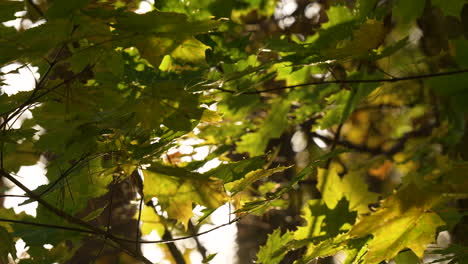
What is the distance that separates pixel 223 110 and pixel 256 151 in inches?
7.0

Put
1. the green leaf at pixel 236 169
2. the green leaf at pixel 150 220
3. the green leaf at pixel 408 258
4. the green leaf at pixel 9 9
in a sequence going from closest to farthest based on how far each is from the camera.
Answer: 1. the green leaf at pixel 9 9
2. the green leaf at pixel 236 169
3. the green leaf at pixel 408 258
4. the green leaf at pixel 150 220

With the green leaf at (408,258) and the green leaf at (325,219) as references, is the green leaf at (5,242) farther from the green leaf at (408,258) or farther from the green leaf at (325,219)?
the green leaf at (408,258)

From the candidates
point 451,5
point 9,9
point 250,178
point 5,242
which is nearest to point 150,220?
point 5,242

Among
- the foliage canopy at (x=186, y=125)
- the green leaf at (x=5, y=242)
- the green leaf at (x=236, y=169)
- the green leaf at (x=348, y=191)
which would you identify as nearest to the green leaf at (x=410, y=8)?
the foliage canopy at (x=186, y=125)

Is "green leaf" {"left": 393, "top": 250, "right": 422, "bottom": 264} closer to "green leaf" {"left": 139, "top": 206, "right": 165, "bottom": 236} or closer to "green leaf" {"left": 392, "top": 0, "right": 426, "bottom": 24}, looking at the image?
"green leaf" {"left": 392, "top": 0, "right": 426, "bottom": 24}

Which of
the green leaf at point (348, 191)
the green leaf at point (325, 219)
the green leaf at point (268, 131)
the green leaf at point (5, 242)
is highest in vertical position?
the green leaf at point (268, 131)

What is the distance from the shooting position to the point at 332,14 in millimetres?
1438

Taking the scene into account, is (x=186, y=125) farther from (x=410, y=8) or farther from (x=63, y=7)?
(x=410, y=8)

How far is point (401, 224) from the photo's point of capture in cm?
100

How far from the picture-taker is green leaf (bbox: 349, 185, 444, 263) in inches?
38.1

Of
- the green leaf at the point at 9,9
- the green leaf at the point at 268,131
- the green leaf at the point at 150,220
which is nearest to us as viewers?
the green leaf at the point at 9,9

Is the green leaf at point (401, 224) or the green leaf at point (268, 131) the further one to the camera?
the green leaf at point (268, 131)

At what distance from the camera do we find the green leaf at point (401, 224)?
3.17 feet

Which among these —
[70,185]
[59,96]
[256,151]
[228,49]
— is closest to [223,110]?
[256,151]
